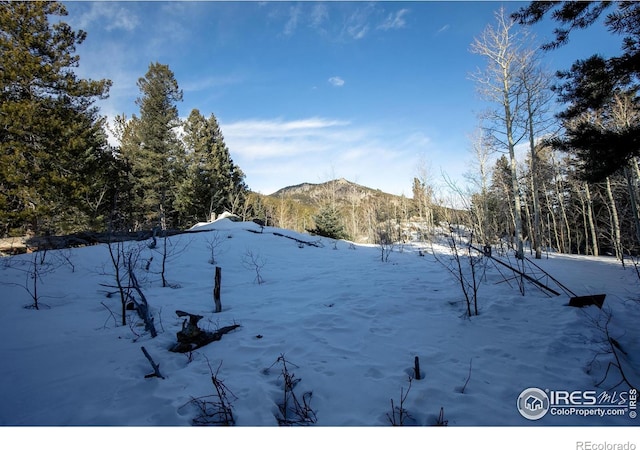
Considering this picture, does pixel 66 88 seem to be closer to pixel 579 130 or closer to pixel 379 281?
pixel 379 281

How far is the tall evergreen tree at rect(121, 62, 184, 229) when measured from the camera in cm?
2130

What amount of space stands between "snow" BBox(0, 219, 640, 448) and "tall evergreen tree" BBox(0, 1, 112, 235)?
868cm

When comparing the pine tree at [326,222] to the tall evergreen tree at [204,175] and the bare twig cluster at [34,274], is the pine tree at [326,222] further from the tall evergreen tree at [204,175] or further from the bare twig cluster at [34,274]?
the bare twig cluster at [34,274]

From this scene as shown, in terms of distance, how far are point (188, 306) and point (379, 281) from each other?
3.95 metres

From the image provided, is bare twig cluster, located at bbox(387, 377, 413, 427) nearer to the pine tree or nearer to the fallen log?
the fallen log

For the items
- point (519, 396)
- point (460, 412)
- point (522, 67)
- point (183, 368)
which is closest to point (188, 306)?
point (183, 368)

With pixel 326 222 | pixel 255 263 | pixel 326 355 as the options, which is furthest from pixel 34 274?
pixel 326 222

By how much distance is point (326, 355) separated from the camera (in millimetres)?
3160

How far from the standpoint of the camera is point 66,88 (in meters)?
12.9

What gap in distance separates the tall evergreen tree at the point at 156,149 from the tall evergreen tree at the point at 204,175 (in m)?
1.24

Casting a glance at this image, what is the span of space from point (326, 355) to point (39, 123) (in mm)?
16223

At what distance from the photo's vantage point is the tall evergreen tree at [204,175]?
22594mm

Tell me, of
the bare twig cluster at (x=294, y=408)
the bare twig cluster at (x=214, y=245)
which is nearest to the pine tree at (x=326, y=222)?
the bare twig cluster at (x=214, y=245)

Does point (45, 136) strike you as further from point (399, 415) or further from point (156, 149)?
point (399, 415)
